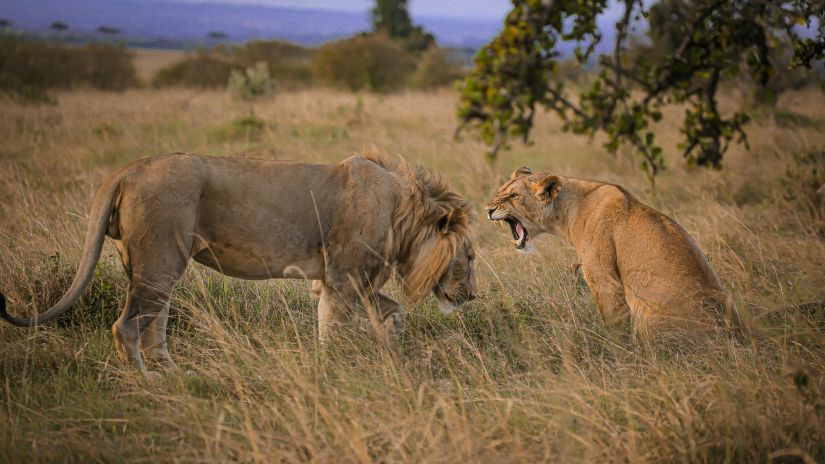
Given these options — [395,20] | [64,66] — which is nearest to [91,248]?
[64,66]

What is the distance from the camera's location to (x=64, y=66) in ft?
71.1

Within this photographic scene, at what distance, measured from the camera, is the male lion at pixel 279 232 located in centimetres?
358

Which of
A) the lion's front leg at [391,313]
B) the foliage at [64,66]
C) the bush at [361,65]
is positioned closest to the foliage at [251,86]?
→ the foliage at [64,66]

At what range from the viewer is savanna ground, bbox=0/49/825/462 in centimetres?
290

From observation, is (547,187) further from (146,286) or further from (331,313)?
(146,286)

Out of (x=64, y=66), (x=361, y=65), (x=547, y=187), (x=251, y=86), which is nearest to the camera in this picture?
(x=547, y=187)

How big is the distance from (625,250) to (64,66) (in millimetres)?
21418

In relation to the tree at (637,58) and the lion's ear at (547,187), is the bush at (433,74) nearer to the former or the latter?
the tree at (637,58)

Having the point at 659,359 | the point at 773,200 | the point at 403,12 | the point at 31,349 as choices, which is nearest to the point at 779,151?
the point at 773,200

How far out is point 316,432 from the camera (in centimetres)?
287

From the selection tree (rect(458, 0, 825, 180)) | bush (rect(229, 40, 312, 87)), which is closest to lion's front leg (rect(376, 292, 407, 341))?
tree (rect(458, 0, 825, 180))

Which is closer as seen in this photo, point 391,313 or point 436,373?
point 436,373

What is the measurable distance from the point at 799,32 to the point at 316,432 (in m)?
6.53

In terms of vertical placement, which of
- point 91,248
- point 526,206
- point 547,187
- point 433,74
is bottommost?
point 91,248
